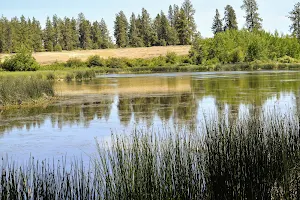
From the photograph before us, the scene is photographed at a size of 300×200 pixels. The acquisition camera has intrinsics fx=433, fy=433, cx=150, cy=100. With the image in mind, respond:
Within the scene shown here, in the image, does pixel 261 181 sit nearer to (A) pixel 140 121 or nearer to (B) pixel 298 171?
(B) pixel 298 171

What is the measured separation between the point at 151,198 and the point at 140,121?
24.3 feet

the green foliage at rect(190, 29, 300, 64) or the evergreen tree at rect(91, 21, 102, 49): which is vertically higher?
the evergreen tree at rect(91, 21, 102, 49)

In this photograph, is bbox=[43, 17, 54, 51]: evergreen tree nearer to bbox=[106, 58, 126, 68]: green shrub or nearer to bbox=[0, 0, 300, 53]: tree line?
bbox=[0, 0, 300, 53]: tree line

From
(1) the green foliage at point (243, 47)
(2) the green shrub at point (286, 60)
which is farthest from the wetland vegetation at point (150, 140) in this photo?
(1) the green foliage at point (243, 47)

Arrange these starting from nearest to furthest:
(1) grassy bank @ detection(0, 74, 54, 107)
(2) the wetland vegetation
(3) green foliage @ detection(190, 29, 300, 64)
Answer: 1. (2) the wetland vegetation
2. (1) grassy bank @ detection(0, 74, 54, 107)
3. (3) green foliage @ detection(190, 29, 300, 64)

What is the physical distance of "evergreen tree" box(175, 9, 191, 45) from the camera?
82125mm

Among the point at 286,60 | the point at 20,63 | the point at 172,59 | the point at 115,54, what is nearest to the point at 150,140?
the point at 20,63

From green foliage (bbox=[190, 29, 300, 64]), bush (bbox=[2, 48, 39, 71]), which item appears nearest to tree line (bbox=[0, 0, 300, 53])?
green foliage (bbox=[190, 29, 300, 64])

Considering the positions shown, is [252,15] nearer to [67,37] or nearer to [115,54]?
[115,54]

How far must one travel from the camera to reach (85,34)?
9175 cm

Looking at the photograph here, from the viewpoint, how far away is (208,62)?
185ft

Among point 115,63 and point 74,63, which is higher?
point 74,63

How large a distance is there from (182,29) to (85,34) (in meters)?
21.7

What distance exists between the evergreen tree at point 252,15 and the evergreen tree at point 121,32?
2944 cm
